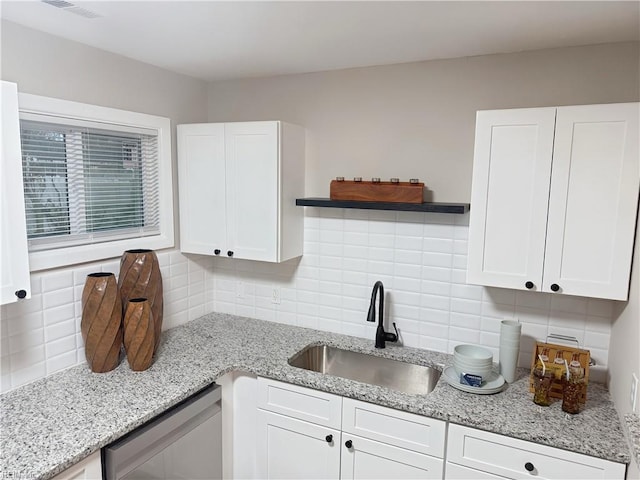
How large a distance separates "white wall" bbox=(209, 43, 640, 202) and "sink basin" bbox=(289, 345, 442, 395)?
0.91 m

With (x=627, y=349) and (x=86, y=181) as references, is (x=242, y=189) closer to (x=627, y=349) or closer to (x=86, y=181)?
(x=86, y=181)

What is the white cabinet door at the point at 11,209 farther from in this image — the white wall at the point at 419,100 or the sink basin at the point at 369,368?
the white wall at the point at 419,100

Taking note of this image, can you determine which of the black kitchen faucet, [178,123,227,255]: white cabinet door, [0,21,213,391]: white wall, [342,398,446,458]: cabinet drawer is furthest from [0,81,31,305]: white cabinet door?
the black kitchen faucet

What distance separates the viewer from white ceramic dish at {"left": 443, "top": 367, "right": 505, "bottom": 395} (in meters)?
1.91

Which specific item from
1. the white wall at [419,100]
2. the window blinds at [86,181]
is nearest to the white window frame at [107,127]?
the window blinds at [86,181]

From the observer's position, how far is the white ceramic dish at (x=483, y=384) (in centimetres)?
191

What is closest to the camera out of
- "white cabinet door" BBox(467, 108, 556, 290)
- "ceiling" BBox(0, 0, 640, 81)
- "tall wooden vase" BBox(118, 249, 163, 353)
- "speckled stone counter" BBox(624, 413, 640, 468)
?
"speckled stone counter" BBox(624, 413, 640, 468)

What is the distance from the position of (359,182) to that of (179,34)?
109 centimetres

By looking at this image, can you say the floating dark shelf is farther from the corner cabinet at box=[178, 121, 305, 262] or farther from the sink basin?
the sink basin

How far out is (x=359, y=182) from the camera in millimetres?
2314

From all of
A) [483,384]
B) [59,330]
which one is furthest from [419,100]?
[59,330]

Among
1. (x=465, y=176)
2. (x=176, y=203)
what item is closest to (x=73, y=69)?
(x=176, y=203)

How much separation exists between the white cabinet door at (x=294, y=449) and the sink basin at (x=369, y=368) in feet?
1.04

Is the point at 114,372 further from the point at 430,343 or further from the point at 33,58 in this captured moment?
the point at 430,343
